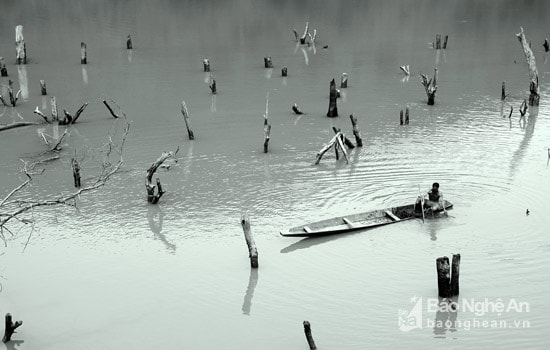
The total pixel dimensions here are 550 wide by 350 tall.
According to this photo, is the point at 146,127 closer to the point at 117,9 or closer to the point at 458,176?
the point at 458,176

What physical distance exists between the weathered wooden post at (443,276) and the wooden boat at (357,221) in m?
2.95

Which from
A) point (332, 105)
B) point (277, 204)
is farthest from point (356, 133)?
point (277, 204)

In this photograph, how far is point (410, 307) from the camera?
41.6 ft

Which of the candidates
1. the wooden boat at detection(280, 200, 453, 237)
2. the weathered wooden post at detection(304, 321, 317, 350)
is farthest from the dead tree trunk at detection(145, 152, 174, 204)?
the weathered wooden post at detection(304, 321, 317, 350)

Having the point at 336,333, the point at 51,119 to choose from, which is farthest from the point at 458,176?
the point at 51,119

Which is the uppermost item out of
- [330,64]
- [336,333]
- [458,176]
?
[330,64]

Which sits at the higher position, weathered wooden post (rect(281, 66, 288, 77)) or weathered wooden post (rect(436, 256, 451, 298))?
weathered wooden post (rect(281, 66, 288, 77))

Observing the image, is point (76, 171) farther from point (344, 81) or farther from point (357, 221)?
point (344, 81)

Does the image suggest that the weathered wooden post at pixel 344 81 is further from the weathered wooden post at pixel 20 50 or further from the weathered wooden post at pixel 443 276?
the weathered wooden post at pixel 443 276

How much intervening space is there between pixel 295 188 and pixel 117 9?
3064 centimetres

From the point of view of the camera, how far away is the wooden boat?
1516 centimetres

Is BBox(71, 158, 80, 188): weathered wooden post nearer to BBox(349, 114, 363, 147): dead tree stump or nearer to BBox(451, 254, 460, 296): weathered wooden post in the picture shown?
BBox(349, 114, 363, 147): dead tree stump

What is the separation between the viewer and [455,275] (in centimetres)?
1273

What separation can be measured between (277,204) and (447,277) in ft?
17.9
